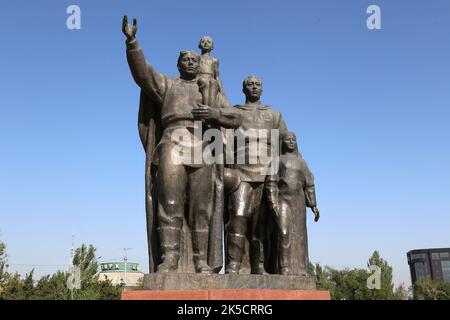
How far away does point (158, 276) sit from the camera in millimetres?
5363

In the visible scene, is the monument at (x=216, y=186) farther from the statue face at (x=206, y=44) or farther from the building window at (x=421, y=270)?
the building window at (x=421, y=270)

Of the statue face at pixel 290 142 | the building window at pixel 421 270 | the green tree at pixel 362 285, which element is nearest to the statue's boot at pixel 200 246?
the statue face at pixel 290 142

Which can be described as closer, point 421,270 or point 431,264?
point 431,264

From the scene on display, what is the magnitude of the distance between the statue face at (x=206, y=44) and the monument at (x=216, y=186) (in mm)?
397

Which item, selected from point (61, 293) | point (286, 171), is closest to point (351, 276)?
point (61, 293)

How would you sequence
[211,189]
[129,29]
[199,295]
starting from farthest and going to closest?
[211,189] < [129,29] < [199,295]

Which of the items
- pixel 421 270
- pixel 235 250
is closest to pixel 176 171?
pixel 235 250

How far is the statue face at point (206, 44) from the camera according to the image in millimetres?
7508

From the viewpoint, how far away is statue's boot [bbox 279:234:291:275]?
20.7 feet

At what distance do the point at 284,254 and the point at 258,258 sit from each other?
42 centimetres

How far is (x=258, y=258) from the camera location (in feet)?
21.4

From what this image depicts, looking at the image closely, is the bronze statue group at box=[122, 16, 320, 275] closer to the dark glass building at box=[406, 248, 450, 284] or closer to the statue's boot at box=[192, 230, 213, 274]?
the statue's boot at box=[192, 230, 213, 274]

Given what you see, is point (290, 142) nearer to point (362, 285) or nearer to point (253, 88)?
point (253, 88)
